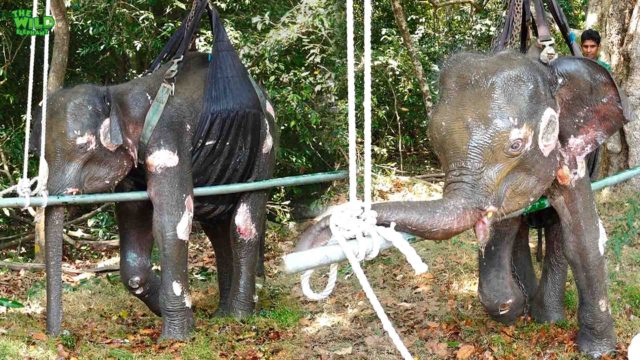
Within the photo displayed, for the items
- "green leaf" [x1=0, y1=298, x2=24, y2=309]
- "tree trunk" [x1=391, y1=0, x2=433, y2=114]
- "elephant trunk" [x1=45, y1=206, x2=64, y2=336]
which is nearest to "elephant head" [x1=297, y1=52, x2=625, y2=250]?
"elephant trunk" [x1=45, y1=206, x2=64, y2=336]

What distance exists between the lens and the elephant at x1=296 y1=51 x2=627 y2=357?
3.87 m

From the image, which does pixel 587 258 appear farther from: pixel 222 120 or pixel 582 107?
pixel 222 120

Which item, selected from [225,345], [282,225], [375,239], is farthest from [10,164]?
[375,239]

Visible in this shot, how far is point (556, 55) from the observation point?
4.33 metres

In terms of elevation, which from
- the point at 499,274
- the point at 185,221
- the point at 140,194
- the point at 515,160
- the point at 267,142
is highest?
the point at 515,160

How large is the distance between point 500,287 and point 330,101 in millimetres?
4327

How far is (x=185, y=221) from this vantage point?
5.05 metres

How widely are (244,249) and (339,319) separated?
87 centimetres

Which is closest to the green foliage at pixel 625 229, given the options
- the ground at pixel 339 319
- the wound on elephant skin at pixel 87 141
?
the ground at pixel 339 319

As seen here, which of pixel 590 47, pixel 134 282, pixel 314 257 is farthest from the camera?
pixel 590 47

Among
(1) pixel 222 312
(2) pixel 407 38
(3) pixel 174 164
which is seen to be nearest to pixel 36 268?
(1) pixel 222 312

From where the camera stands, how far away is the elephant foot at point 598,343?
4.63 metres

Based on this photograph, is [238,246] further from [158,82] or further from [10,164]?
[10,164]

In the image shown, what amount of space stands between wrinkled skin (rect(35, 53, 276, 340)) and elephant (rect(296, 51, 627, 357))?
1.75 meters
